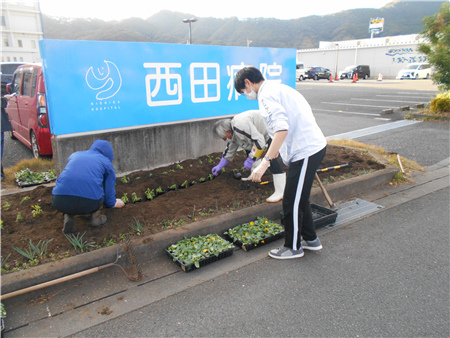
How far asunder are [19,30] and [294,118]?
58597mm

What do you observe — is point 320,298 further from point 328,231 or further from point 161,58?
point 161,58

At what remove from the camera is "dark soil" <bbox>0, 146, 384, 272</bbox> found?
10.2ft

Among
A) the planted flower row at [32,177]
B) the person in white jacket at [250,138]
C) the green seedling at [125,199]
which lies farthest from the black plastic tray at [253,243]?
the planted flower row at [32,177]

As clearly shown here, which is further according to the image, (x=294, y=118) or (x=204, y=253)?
(x=204, y=253)

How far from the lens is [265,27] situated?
11538 cm

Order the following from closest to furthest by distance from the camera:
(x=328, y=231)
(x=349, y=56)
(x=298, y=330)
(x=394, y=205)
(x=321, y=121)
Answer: (x=298, y=330) < (x=328, y=231) < (x=394, y=205) < (x=321, y=121) < (x=349, y=56)

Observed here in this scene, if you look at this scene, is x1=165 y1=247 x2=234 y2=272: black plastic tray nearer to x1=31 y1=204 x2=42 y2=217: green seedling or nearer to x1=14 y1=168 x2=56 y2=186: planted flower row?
x1=31 y1=204 x2=42 y2=217: green seedling

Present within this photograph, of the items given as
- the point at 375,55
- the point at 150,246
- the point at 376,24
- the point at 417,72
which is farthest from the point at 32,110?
the point at 376,24

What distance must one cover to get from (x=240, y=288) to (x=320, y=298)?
0.66 metres

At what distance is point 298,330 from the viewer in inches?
89.7

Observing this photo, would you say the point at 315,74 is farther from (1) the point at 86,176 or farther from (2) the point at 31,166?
(1) the point at 86,176

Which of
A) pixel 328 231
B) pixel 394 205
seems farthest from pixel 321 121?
pixel 328 231

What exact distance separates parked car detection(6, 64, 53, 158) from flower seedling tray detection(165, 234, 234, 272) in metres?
4.04

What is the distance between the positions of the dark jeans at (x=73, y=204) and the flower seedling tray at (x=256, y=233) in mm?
1439
